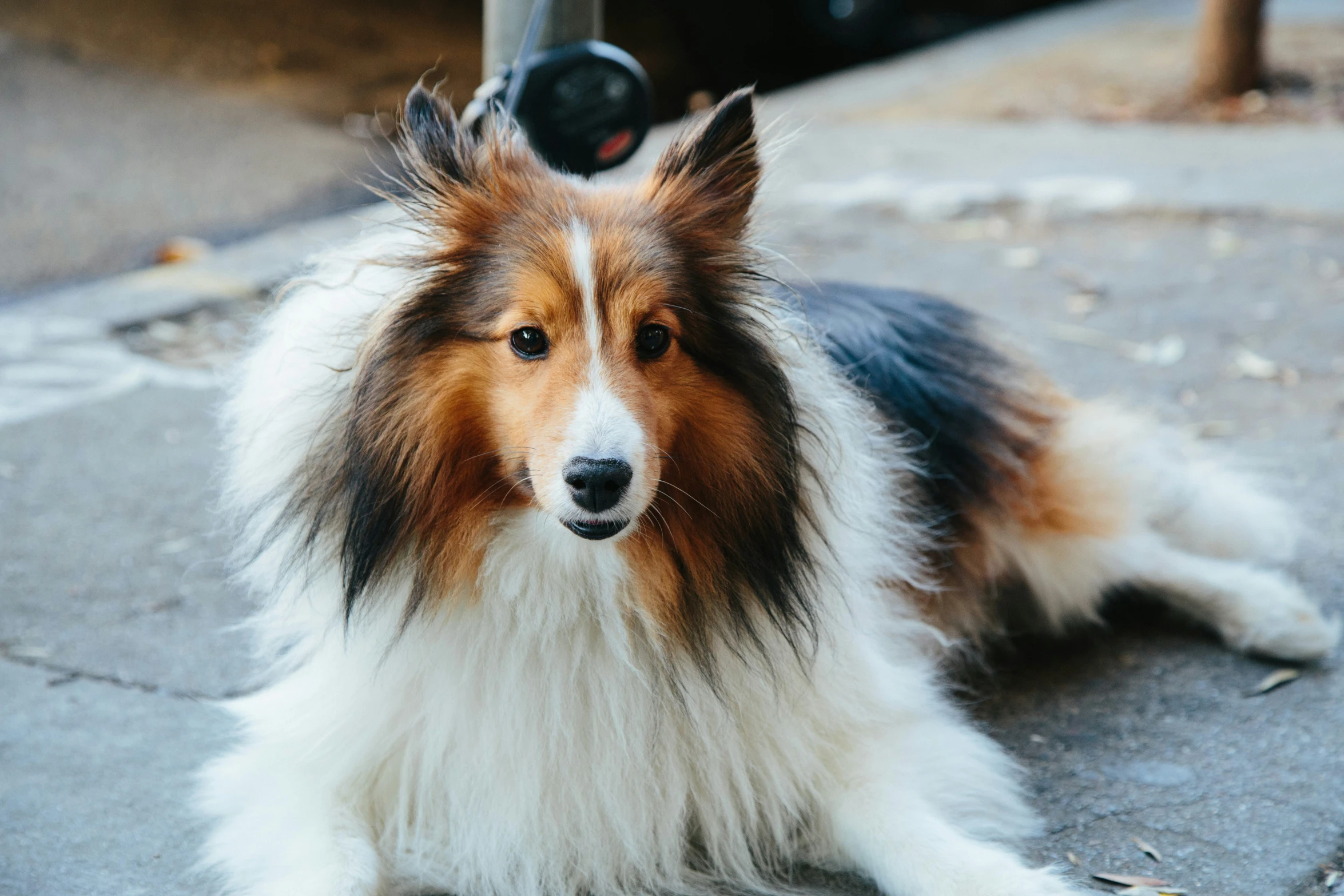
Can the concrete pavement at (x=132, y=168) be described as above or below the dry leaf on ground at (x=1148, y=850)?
above

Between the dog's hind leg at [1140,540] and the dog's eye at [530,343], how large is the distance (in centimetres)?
149

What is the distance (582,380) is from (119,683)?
175 cm

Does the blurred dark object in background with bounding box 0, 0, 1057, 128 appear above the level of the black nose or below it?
above

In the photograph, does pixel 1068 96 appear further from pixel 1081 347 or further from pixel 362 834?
pixel 362 834

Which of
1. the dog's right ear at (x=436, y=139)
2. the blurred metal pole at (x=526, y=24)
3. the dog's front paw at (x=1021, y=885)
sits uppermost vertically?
the blurred metal pole at (x=526, y=24)

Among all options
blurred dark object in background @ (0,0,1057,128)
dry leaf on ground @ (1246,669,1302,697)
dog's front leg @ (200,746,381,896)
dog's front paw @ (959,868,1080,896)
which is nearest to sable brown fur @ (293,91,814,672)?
dog's front leg @ (200,746,381,896)

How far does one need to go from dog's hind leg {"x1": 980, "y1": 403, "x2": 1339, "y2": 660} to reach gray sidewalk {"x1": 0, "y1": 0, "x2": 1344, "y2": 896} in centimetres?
11

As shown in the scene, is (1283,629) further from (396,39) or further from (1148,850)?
(396,39)

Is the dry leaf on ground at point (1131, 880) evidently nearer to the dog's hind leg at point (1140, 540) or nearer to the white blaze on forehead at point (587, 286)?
the dog's hind leg at point (1140, 540)

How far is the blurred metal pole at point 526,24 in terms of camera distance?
13.4 feet

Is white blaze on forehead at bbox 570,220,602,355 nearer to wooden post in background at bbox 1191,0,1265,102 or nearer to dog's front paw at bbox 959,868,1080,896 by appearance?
dog's front paw at bbox 959,868,1080,896

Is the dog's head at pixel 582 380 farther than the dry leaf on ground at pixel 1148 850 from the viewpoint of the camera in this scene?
No

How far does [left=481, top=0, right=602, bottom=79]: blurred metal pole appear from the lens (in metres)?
4.07

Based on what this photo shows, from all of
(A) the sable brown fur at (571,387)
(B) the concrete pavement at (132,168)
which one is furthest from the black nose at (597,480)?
(B) the concrete pavement at (132,168)
